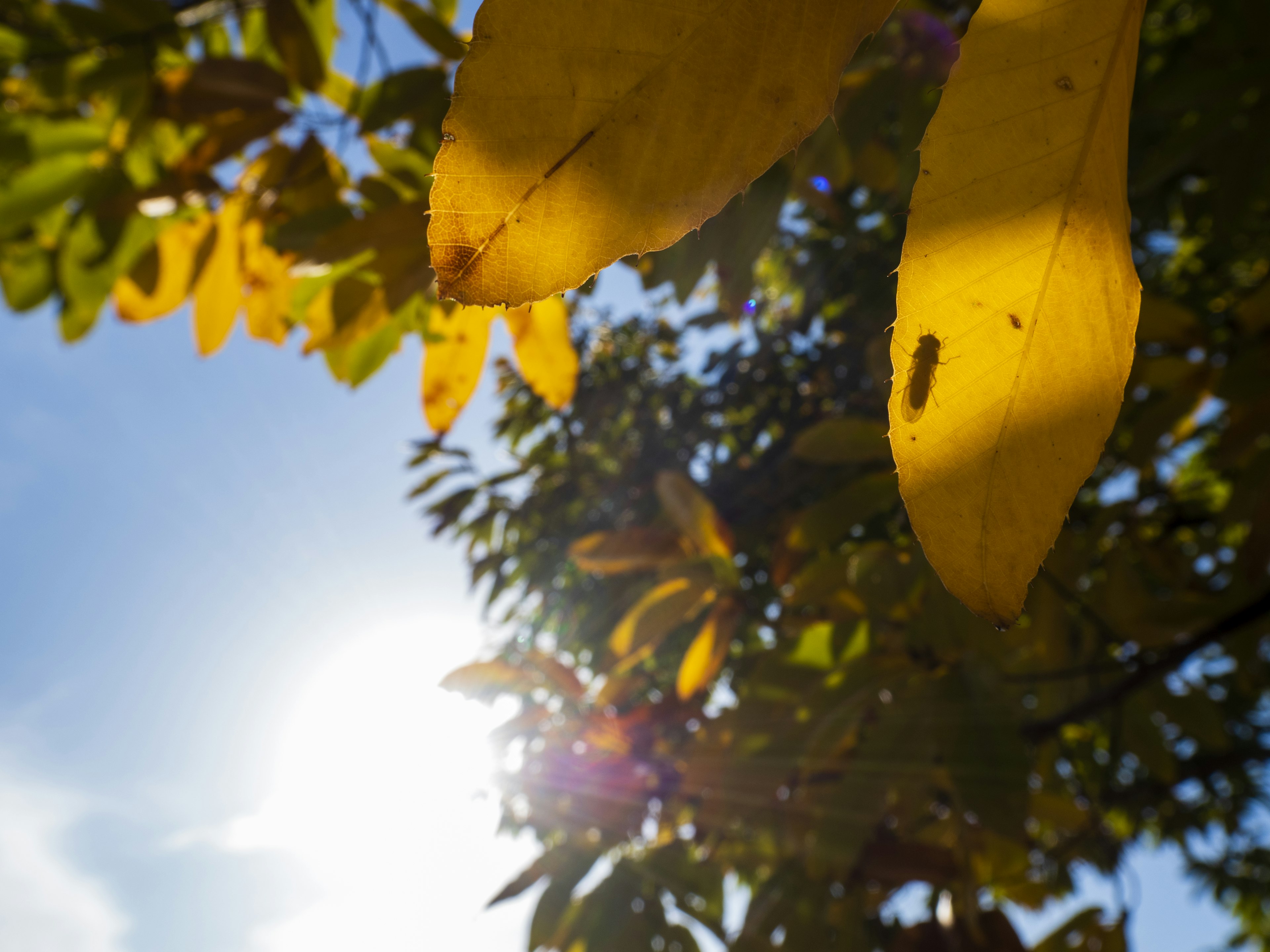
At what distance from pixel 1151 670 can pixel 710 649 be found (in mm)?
635

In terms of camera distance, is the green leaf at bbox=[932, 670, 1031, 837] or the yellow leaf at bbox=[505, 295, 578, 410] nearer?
the yellow leaf at bbox=[505, 295, 578, 410]

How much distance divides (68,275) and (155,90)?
318 millimetres

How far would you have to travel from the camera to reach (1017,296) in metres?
0.20

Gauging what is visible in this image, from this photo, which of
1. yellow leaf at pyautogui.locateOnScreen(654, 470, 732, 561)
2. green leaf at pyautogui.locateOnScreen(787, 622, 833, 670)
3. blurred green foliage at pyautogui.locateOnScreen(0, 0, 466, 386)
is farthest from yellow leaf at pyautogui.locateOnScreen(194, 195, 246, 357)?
green leaf at pyautogui.locateOnScreen(787, 622, 833, 670)

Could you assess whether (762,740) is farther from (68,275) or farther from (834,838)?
(68,275)

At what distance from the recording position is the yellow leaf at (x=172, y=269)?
0.93 metres

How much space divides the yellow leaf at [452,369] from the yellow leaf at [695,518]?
524mm

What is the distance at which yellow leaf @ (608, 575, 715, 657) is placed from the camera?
102 cm

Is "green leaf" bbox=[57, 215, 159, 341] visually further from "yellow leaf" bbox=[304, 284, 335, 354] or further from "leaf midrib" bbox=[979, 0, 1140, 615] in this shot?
"leaf midrib" bbox=[979, 0, 1140, 615]

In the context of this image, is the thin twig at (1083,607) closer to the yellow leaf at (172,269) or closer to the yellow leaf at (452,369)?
the yellow leaf at (452,369)

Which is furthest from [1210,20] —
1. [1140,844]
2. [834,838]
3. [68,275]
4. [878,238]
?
[1140,844]

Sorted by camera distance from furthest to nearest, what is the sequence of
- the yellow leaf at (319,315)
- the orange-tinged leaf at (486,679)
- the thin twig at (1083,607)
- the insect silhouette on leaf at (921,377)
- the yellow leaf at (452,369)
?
1. the orange-tinged leaf at (486,679)
2. the thin twig at (1083,607)
3. the yellow leaf at (319,315)
4. the yellow leaf at (452,369)
5. the insect silhouette on leaf at (921,377)

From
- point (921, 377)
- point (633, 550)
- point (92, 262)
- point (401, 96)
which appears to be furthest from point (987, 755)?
point (92, 262)

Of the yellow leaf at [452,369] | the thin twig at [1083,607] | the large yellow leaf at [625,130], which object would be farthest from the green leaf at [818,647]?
the large yellow leaf at [625,130]
